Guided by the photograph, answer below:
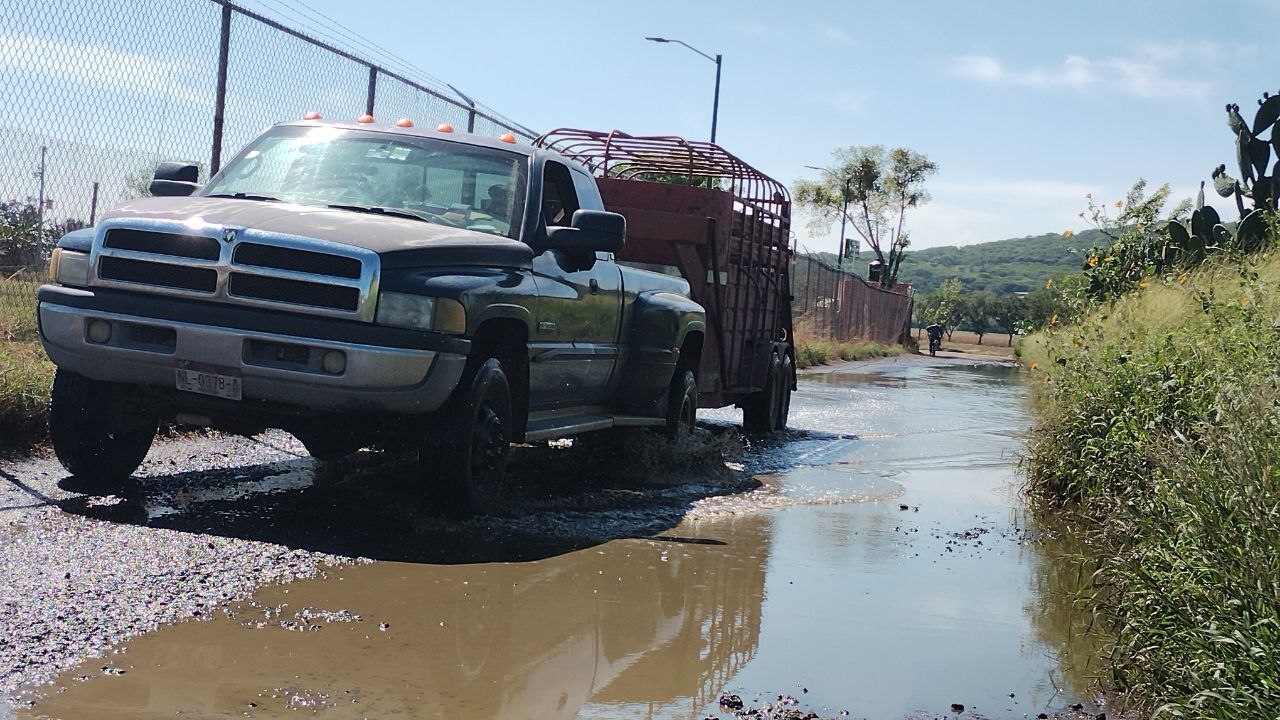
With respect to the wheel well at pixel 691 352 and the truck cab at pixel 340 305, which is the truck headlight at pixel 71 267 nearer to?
the truck cab at pixel 340 305

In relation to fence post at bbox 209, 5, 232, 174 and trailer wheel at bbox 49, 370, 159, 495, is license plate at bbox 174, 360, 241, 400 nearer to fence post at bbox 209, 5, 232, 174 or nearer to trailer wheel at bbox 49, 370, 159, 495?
trailer wheel at bbox 49, 370, 159, 495

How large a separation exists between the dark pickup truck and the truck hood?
0.01 meters

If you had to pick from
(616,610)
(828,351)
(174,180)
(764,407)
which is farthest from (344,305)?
(828,351)

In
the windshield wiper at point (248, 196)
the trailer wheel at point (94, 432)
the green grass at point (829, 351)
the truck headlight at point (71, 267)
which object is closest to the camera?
the truck headlight at point (71, 267)

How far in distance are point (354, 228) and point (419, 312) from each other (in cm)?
53

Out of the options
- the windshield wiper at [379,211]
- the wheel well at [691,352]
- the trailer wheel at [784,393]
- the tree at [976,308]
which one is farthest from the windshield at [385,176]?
the tree at [976,308]

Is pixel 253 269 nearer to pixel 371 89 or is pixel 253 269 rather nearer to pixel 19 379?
pixel 19 379

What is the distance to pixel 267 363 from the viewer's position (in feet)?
20.6

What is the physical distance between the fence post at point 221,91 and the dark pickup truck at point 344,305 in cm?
262

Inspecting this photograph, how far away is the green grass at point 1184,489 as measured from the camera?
4.19m

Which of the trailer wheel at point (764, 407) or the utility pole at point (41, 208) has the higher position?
the utility pole at point (41, 208)

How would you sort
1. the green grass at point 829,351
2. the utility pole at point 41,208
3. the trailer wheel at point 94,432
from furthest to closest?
the green grass at point 829,351 → the utility pole at point 41,208 → the trailer wheel at point 94,432

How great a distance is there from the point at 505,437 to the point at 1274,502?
3691 millimetres

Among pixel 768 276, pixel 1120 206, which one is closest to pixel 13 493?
pixel 768 276
